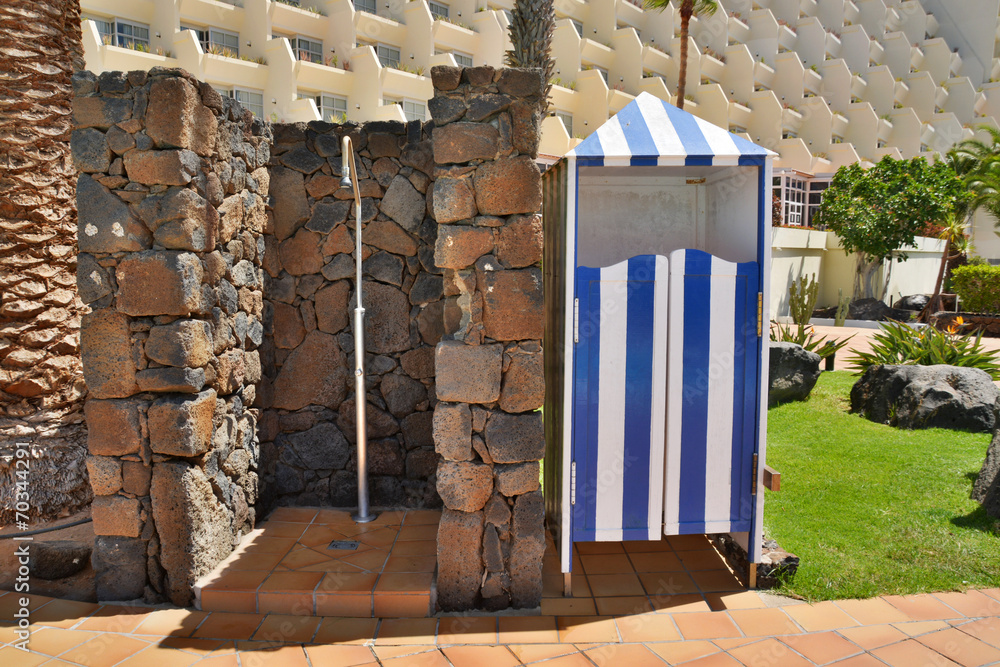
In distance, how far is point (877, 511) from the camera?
15.8ft

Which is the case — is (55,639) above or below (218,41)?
below

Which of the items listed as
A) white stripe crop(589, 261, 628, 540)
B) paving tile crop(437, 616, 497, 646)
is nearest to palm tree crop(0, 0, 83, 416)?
paving tile crop(437, 616, 497, 646)

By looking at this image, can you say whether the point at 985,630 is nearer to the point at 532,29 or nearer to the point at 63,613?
the point at 63,613

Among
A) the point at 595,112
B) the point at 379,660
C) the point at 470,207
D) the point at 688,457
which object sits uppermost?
the point at 595,112

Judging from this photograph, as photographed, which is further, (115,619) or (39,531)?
(39,531)

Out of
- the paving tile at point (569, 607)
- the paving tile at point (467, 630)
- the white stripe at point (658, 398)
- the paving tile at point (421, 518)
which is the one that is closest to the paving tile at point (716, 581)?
the white stripe at point (658, 398)

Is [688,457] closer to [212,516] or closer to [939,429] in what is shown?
[212,516]

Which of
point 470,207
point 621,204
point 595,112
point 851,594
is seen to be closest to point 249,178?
point 470,207

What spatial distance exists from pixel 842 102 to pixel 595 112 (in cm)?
1843

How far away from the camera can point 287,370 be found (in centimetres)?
491

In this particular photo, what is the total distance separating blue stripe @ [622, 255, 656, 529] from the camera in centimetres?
377

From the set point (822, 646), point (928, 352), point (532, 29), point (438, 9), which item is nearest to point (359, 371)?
point (822, 646)

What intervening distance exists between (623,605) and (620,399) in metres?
1.20

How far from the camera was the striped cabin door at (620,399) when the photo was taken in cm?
376
